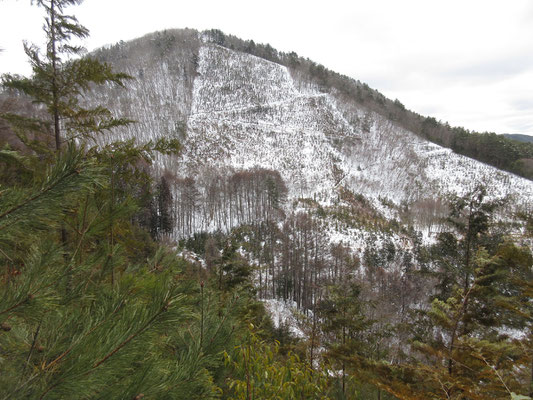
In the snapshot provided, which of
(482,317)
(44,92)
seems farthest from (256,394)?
(482,317)

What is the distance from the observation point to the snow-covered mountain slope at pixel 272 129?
69756 mm

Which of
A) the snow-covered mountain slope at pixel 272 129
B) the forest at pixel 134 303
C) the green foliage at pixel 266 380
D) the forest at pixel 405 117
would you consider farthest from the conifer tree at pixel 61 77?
the forest at pixel 405 117

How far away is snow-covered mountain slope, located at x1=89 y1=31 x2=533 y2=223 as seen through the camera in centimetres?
6976

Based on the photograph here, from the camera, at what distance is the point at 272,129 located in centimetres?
8475

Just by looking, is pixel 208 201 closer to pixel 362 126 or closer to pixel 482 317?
pixel 482 317

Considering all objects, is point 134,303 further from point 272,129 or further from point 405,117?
point 405,117

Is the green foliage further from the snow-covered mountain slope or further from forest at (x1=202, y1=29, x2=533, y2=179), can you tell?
forest at (x1=202, y1=29, x2=533, y2=179)

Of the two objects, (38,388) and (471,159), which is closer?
(38,388)

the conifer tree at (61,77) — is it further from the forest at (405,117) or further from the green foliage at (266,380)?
the forest at (405,117)

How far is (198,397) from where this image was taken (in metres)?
1.19

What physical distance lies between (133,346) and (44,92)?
161 inches

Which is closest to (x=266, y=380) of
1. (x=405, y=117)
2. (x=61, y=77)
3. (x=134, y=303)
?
(x=134, y=303)

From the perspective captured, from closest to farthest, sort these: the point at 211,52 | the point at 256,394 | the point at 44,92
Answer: the point at 256,394 < the point at 44,92 < the point at 211,52

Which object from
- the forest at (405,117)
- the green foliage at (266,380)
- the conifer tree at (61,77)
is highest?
the forest at (405,117)
